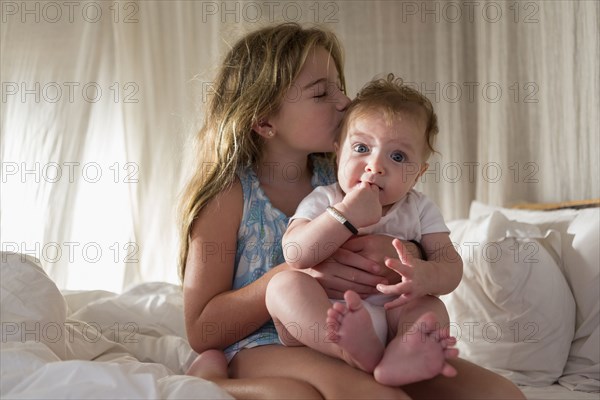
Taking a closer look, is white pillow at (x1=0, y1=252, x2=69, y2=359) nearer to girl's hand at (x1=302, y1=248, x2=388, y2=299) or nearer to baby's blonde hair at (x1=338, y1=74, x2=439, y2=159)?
girl's hand at (x1=302, y1=248, x2=388, y2=299)

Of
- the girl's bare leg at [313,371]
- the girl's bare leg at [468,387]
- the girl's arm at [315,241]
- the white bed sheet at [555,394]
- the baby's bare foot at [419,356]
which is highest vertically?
the girl's arm at [315,241]

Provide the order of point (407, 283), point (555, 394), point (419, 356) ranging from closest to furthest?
point (419, 356), point (407, 283), point (555, 394)

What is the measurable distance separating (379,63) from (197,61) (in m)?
0.73

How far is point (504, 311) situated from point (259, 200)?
0.72m

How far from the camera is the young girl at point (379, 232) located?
1167 mm

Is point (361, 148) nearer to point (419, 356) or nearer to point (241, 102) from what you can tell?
point (241, 102)

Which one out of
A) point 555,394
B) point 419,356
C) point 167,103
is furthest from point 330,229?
point 167,103

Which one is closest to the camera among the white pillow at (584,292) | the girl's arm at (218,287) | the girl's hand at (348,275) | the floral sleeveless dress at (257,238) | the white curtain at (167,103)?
the girl's hand at (348,275)

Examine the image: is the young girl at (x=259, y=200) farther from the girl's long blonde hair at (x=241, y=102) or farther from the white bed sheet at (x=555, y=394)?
the white bed sheet at (x=555, y=394)

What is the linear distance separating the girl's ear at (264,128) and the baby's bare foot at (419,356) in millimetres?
616

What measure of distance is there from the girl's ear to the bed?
0.52 metres

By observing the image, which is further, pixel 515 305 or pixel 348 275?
pixel 515 305

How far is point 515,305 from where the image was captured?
6.15 feet

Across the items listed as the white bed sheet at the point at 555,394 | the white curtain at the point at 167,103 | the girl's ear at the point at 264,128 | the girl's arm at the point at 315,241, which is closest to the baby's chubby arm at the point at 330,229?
the girl's arm at the point at 315,241
